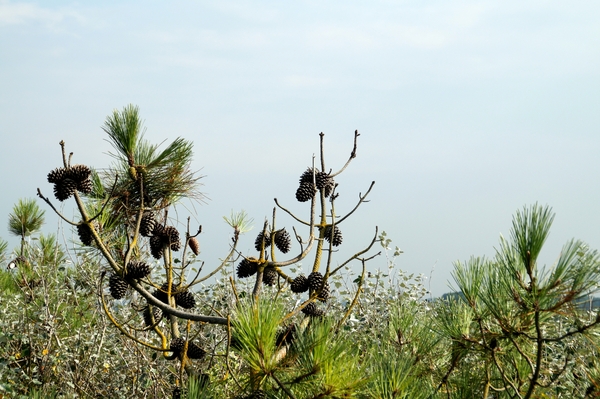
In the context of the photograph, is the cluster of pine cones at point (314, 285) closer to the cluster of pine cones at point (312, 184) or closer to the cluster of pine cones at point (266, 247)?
the cluster of pine cones at point (266, 247)

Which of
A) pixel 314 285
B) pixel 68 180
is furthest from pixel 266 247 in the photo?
pixel 68 180

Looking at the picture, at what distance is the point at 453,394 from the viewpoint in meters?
2.04

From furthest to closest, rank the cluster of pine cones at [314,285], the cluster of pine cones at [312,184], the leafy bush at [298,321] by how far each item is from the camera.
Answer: the cluster of pine cones at [312,184]
the cluster of pine cones at [314,285]
the leafy bush at [298,321]

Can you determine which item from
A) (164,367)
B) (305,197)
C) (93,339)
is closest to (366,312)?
(164,367)

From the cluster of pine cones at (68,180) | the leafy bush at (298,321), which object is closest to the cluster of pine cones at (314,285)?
the leafy bush at (298,321)

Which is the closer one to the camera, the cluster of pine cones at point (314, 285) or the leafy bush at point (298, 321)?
the leafy bush at point (298, 321)

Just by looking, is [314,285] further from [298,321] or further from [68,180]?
[68,180]

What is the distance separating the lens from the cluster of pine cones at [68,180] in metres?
2.11

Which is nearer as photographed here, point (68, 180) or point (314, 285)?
point (68, 180)

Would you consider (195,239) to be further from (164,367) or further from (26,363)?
(26,363)

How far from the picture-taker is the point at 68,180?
211cm

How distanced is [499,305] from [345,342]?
1.44 feet

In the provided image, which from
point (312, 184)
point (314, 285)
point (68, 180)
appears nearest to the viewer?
point (68, 180)

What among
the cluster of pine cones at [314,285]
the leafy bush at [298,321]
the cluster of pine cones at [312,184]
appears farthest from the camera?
the cluster of pine cones at [312,184]
